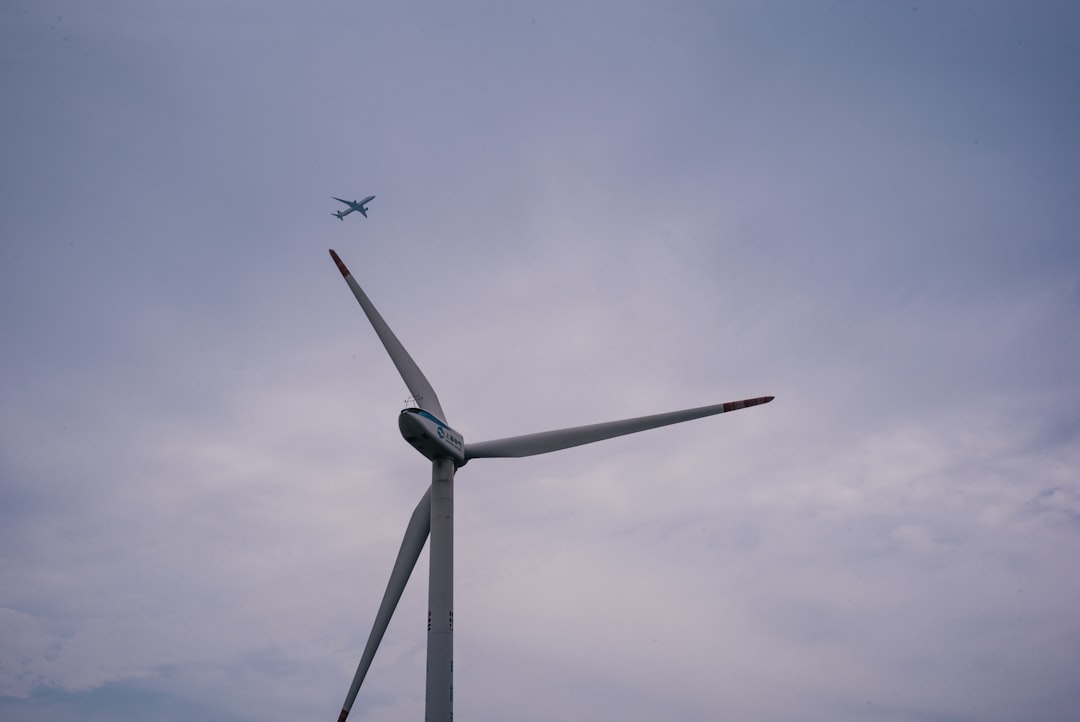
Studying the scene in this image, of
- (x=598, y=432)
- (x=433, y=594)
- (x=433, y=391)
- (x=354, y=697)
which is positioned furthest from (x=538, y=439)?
(x=354, y=697)

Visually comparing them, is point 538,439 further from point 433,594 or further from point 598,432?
point 433,594

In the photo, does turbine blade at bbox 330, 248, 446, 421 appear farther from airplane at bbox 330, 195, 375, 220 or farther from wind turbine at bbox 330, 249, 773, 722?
airplane at bbox 330, 195, 375, 220

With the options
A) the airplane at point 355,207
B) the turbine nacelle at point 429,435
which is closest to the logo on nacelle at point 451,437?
the turbine nacelle at point 429,435

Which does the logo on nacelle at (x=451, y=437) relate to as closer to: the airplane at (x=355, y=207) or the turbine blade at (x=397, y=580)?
the turbine blade at (x=397, y=580)

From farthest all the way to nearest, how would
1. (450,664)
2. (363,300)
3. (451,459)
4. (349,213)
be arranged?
(349,213)
(363,300)
(451,459)
(450,664)

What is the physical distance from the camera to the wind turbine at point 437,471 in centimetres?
4116

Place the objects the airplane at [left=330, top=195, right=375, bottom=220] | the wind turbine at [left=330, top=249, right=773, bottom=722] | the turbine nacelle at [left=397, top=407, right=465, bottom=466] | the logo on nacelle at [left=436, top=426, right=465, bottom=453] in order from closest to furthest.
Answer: the wind turbine at [left=330, top=249, right=773, bottom=722]
the turbine nacelle at [left=397, top=407, right=465, bottom=466]
the logo on nacelle at [left=436, top=426, right=465, bottom=453]
the airplane at [left=330, top=195, right=375, bottom=220]

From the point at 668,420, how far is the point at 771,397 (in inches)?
230

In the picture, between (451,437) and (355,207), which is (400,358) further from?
(355,207)

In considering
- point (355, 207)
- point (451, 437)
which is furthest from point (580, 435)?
point (355, 207)

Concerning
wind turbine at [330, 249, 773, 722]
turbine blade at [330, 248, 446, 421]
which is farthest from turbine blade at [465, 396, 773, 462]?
turbine blade at [330, 248, 446, 421]

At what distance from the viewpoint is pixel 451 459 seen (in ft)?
150

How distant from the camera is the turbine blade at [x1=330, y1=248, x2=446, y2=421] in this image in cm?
4706

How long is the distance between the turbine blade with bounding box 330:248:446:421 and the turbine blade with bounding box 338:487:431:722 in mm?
4801
